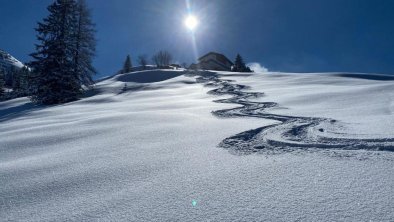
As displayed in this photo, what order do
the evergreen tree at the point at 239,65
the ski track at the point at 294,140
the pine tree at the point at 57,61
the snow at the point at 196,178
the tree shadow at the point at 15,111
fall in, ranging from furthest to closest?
1. the evergreen tree at the point at 239,65
2. the pine tree at the point at 57,61
3. the tree shadow at the point at 15,111
4. the ski track at the point at 294,140
5. the snow at the point at 196,178

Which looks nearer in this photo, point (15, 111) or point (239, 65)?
point (15, 111)

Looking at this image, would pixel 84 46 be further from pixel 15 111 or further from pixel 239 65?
pixel 239 65

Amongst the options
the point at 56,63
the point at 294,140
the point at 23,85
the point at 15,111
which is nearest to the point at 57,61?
the point at 56,63

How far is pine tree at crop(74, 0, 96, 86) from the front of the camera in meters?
18.4

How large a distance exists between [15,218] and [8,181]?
0.68m

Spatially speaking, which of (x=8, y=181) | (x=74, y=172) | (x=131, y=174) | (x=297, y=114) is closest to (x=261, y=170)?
(x=131, y=174)

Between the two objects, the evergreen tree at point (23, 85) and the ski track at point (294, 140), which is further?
the evergreen tree at point (23, 85)

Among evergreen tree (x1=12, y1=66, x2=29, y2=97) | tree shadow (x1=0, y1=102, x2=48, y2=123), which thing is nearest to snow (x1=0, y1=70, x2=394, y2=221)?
tree shadow (x1=0, y1=102, x2=48, y2=123)

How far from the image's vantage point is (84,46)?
20.0 m

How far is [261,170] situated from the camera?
77.6 inches

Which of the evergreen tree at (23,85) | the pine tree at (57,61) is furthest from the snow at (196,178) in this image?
the evergreen tree at (23,85)

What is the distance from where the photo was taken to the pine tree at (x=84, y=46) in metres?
18.4

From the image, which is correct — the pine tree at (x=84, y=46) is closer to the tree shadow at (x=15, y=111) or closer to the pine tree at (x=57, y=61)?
the pine tree at (x=57, y=61)

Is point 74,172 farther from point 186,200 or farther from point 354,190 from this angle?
point 354,190
